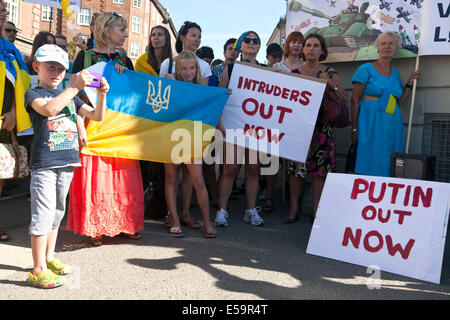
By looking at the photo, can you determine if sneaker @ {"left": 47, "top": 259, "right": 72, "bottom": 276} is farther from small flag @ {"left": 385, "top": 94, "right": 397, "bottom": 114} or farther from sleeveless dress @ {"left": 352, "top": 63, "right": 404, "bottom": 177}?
small flag @ {"left": 385, "top": 94, "right": 397, "bottom": 114}

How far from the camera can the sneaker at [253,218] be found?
457 cm

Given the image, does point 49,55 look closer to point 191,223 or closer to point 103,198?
point 103,198

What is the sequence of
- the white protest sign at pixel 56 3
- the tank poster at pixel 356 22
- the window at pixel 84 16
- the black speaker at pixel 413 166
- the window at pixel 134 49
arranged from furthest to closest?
1. the window at pixel 134 49
2. the window at pixel 84 16
3. the white protest sign at pixel 56 3
4. the tank poster at pixel 356 22
5. the black speaker at pixel 413 166

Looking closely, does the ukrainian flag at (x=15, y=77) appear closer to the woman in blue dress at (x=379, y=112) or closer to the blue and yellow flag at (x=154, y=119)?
the blue and yellow flag at (x=154, y=119)

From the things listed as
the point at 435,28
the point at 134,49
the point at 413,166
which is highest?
the point at 134,49

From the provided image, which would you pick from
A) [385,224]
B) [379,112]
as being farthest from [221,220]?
[379,112]

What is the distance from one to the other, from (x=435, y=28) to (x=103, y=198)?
426 centimetres

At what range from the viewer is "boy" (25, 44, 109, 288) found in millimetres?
2658

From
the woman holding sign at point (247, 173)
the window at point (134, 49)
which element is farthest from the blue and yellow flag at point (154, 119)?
the window at point (134, 49)

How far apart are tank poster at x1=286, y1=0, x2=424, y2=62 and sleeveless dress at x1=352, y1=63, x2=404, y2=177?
0.78 metres

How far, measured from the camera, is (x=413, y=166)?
401 centimetres

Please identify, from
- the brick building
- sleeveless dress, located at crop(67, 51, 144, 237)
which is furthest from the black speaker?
the brick building

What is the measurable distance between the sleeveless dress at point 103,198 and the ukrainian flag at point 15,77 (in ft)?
2.20
